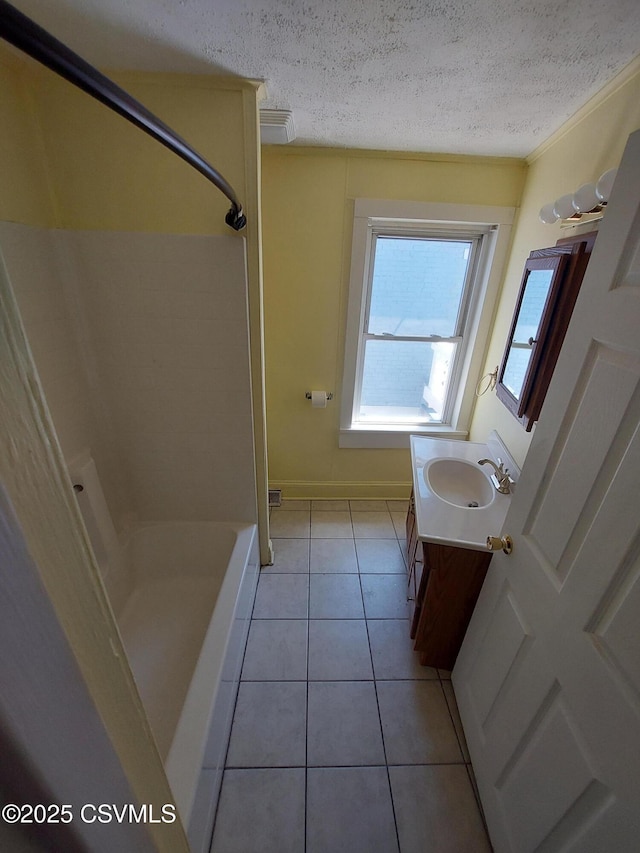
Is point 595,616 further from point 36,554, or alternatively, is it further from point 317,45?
point 317,45

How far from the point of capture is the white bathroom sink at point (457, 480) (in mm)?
1721

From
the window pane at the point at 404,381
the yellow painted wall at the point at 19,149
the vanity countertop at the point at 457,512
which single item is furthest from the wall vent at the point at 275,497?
the yellow painted wall at the point at 19,149

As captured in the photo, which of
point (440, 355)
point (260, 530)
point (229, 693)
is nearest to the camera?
point (229, 693)

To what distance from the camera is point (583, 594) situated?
73 cm

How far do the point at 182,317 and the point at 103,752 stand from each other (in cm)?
140

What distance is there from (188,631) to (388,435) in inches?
64.8

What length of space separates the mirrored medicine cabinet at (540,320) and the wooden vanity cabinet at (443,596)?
2.17 ft

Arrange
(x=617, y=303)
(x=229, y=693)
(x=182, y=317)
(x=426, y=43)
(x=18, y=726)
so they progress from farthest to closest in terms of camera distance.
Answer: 1. (x=182, y=317)
2. (x=229, y=693)
3. (x=426, y=43)
4. (x=617, y=303)
5. (x=18, y=726)

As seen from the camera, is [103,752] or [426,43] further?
[426,43]

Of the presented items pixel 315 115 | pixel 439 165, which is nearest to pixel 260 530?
pixel 315 115

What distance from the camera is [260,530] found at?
6.31 feet

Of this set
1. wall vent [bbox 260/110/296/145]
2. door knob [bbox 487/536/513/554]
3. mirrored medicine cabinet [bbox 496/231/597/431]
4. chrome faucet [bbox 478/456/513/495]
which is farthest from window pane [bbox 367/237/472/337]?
door knob [bbox 487/536/513/554]

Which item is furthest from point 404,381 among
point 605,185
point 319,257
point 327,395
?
point 605,185

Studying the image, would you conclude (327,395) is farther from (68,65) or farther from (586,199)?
(68,65)
